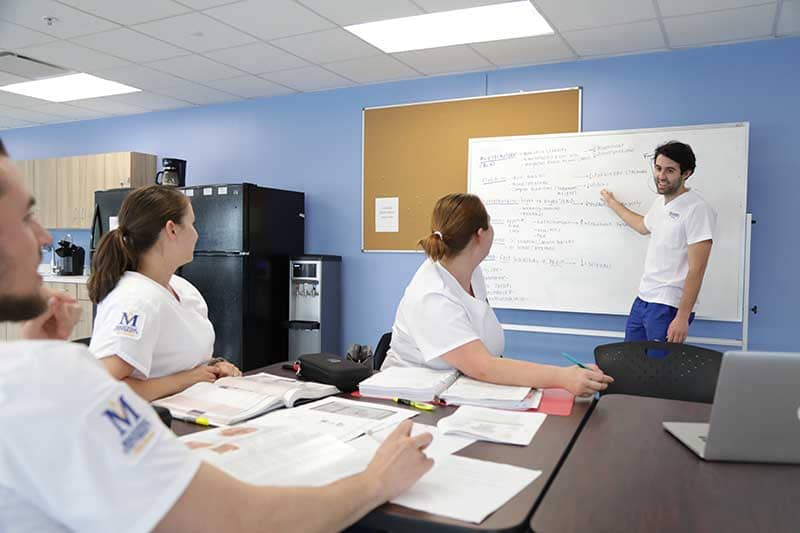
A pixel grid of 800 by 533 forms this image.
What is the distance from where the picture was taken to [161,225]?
6.20ft

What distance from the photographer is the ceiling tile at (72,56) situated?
388 centimetres

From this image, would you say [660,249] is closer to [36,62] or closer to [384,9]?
[384,9]

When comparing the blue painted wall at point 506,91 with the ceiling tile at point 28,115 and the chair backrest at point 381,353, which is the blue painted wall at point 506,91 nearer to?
the ceiling tile at point 28,115

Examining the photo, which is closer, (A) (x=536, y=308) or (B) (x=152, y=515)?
(B) (x=152, y=515)

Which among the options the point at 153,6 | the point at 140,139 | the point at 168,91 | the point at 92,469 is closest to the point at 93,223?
the point at 140,139

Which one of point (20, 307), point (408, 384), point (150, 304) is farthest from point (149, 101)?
point (20, 307)

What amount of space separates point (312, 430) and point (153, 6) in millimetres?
2851

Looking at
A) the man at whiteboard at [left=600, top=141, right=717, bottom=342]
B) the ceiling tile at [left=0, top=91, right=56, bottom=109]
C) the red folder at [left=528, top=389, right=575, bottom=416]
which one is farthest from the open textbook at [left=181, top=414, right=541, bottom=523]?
the ceiling tile at [left=0, top=91, right=56, bottom=109]

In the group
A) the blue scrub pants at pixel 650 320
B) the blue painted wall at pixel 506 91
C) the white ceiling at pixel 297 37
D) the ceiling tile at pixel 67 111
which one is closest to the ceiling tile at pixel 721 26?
the white ceiling at pixel 297 37

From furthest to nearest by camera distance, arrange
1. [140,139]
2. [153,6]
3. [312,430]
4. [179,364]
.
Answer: [140,139] < [153,6] < [179,364] < [312,430]

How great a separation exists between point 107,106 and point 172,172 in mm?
1027

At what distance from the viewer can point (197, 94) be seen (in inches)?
196

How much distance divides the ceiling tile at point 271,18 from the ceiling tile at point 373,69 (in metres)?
0.61

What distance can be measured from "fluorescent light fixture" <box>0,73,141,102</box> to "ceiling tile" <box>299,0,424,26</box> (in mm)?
2345
